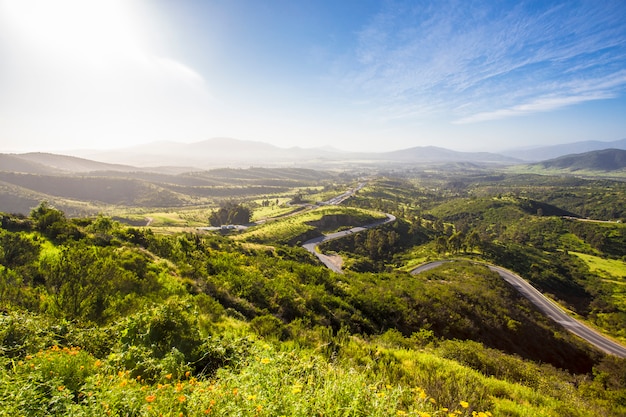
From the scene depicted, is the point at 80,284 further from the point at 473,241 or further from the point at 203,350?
the point at 473,241

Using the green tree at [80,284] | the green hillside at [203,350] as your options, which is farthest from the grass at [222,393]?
the green tree at [80,284]

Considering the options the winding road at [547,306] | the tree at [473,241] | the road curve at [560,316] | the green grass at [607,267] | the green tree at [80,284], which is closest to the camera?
the green tree at [80,284]

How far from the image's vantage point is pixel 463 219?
161375 mm

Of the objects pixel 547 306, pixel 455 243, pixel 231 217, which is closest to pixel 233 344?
pixel 547 306

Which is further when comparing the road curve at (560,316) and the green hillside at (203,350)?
the road curve at (560,316)

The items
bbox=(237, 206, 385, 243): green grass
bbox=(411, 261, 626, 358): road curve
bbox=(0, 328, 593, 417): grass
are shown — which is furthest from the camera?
bbox=(237, 206, 385, 243): green grass

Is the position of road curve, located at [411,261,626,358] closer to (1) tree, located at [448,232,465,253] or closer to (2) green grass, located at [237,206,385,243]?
(1) tree, located at [448,232,465,253]

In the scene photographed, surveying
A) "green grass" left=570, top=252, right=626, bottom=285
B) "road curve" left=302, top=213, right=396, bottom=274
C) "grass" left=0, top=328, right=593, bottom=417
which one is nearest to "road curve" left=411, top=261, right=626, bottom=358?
"road curve" left=302, top=213, right=396, bottom=274

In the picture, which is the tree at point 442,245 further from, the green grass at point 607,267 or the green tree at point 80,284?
the green tree at point 80,284

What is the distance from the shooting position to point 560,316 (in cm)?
5575

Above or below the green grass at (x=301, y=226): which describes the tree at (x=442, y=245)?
below

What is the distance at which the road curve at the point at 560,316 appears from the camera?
46.5 meters

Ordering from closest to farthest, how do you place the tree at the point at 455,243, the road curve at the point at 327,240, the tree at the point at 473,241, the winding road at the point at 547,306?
the winding road at the point at 547,306 → the road curve at the point at 327,240 → the tree at the point at 455,243 → the tree at the point at 473,241

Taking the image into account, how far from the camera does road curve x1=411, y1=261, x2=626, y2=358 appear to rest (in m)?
46.5
